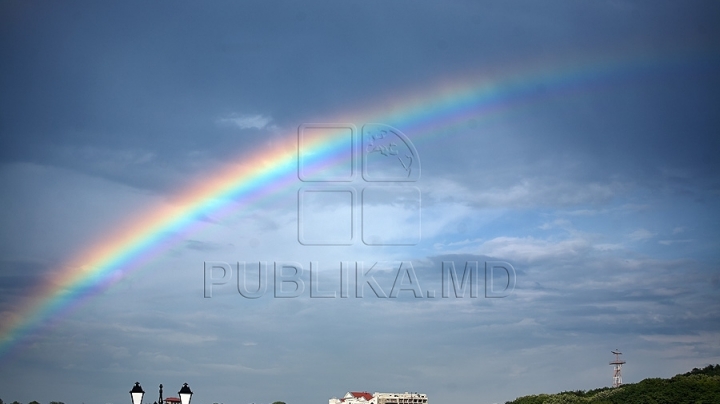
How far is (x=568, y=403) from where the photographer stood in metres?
148

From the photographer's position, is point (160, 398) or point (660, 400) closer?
point (160, 398)

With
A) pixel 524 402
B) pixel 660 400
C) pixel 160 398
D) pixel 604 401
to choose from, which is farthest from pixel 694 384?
pixel 160 398

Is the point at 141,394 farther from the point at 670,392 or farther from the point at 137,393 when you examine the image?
the point at 670,392

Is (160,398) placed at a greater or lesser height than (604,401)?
greater

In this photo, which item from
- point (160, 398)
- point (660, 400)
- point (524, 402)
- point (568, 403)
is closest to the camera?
point (160, 398)

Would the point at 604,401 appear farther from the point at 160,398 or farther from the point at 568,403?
A: the point at 160,398

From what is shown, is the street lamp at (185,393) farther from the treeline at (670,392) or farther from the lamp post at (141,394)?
the treeline at (670,392)

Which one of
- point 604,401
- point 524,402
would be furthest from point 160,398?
point 524,402

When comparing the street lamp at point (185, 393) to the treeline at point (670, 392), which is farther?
the treeline at point (670, 392)

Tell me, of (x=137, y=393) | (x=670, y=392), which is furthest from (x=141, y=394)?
(x=670, y=392)

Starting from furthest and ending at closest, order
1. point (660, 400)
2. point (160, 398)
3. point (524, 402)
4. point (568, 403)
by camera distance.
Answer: point (524, 402)
point (568, 403)
point (660, 400)
point (160, 398)

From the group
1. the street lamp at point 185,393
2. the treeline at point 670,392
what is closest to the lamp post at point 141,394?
the street lamp at point 185,393

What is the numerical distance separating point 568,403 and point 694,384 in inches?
1140

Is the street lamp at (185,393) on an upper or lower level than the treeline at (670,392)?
upper
